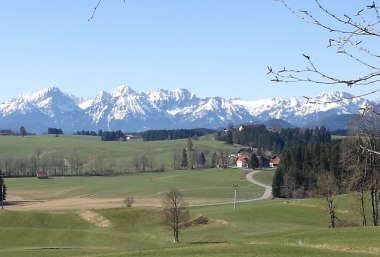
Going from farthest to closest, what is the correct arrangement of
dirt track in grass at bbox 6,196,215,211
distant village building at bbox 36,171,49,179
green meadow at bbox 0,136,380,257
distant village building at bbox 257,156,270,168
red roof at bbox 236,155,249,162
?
red roof at bbox 236,155,249,162
distant village building at bbox 257,156,270,168
distant village building at bbox 36,171,49,179
dirt track in grass at bbox 6,196,215,211
green meadow at bbox 0,136,380,257

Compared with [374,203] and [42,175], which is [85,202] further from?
[374,203]

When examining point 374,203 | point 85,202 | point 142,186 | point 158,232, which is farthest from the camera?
point 142,186

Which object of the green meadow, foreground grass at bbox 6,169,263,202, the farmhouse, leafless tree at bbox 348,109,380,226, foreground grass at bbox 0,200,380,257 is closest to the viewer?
the green meadow

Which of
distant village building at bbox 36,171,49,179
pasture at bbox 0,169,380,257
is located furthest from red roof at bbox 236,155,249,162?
pasture at bbox 0,169,380,257

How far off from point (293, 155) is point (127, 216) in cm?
4948

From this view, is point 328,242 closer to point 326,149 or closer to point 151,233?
point 151,233

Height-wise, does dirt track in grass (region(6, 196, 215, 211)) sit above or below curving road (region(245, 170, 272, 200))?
below

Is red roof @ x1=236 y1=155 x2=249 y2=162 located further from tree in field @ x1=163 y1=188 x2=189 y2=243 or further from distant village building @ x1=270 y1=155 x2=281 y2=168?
tree in field @ x1=163 y1=188 x2=189 y2=243

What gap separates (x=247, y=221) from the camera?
72.4m

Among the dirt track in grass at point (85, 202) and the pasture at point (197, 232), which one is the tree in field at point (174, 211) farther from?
the dirt track in grass at point (85, 202)

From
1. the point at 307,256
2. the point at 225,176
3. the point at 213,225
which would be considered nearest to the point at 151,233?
the point at 213,225

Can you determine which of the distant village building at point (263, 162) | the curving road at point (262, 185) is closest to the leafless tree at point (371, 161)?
the curving road at point (262, 185)

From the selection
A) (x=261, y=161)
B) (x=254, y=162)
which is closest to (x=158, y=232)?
(x=254, y=162)

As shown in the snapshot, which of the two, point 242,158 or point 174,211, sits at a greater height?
point 242,158
